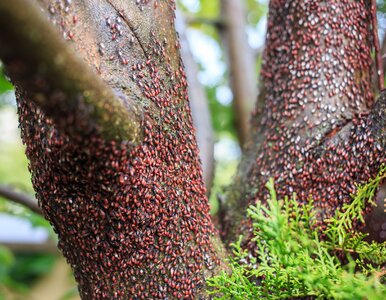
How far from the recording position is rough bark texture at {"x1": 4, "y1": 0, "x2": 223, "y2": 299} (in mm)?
1323

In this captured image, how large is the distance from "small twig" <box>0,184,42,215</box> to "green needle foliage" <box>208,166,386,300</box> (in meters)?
1.18

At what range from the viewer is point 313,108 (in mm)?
1801

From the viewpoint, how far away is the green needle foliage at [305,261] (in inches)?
44.5

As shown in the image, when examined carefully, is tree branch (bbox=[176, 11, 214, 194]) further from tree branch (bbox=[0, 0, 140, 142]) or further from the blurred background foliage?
tree branch (bbox=[0, 0, 140, 142])

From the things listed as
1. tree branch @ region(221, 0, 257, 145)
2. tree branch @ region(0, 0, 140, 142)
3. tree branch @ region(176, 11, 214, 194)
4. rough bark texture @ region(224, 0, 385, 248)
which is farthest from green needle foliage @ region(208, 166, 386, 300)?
tree branch @ region(221, 0, 257, 145)

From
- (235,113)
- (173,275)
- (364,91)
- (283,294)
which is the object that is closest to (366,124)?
(364,91)

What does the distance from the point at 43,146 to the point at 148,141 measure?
28 centimetres

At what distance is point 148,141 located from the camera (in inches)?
55.9

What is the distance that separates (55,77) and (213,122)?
3.90 meters

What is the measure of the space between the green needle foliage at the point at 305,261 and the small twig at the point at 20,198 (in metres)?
1.18

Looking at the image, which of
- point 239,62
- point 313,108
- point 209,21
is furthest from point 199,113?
point 209,21

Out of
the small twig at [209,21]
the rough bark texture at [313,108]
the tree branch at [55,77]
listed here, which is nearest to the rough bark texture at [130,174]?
the tree branch at [55,77]

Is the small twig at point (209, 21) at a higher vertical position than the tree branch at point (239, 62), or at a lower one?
higher

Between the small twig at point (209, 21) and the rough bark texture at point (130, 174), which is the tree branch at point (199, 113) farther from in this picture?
the small twig at point (209, 21)
